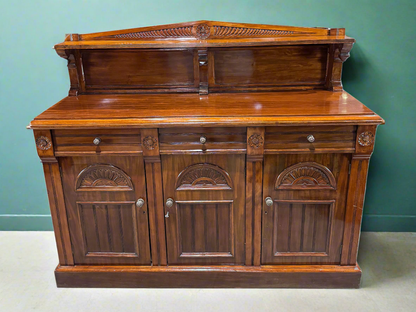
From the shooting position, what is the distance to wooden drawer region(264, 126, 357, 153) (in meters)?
1.66

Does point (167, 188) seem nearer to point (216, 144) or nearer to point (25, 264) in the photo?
point (216, 144)

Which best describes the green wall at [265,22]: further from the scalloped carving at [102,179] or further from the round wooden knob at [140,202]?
the round wooden knob at [140,202]

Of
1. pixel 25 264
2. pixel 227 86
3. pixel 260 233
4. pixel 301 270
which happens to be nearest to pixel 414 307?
pixel 301 270

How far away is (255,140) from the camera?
1668mm

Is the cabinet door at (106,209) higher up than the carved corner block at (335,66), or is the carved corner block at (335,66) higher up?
the carved corner block at (335,66)

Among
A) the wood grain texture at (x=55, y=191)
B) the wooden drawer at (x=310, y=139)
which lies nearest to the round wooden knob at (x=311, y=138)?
the wooden drawer at (x=310, y=139)

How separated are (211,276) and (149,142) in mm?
790

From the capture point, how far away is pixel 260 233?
1863 mm

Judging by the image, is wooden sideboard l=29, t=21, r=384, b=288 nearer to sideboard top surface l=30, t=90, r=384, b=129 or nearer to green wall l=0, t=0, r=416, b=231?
sideboard top surface l=30, t=90, r=384, b=129

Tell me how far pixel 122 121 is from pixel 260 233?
875 millimetres

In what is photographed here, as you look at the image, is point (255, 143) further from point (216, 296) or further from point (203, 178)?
point (216, 296)

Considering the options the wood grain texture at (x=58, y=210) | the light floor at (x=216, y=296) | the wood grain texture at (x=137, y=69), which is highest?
the wood grain texture at (x=137, y=69)

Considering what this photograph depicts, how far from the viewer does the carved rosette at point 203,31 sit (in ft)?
6.48

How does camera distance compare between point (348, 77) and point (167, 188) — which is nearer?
point (167, 188)
